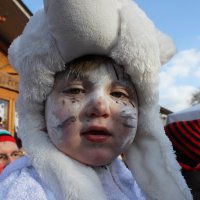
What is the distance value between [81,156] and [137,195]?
1.11ft

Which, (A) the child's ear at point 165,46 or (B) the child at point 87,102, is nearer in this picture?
(B) the child at point 87,102

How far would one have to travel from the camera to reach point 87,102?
130 centimetres

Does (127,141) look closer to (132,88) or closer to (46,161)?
(132,88)

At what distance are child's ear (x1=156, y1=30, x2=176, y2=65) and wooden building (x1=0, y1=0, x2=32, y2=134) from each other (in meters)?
3.05

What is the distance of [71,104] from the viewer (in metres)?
1.31

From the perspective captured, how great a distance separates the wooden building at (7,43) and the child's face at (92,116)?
312 cm

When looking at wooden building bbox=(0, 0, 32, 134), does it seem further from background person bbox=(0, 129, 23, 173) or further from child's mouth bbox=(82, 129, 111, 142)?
child's mouth bbox=(82, 129, 111, 142)

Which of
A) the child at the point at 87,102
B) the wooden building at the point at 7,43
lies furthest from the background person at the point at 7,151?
the child at the point at 87,102

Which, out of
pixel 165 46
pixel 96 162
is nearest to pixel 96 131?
pixel 96 162

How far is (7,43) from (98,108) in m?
4.52

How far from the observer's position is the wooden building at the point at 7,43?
14.3ft

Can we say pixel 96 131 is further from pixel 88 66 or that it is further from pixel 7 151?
pixel 7 151

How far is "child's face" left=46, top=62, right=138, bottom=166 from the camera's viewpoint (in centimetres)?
129

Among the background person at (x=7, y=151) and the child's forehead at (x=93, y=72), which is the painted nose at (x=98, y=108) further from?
the background person at (x=7, y=151)
